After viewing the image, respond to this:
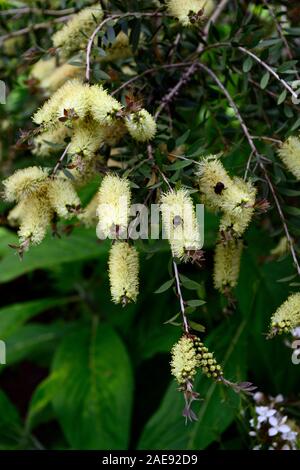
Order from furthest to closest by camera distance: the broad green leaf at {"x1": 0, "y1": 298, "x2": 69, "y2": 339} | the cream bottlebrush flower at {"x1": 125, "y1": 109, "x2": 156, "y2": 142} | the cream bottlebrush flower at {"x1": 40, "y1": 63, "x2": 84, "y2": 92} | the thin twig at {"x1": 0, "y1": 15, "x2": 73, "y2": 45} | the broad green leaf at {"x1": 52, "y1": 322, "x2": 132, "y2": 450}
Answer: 1. the broad green leaf at {"x1": 0, "y1": 298, "x2": 69, "y2": 339}
2. the broad green leaf at {"x1": 52, "y1": 322, "x2": 132, "y2": 450}
3. the thin twig at {"x1": 0, "y1": 15, "x2": 73, "y2": 45}
4. the cream bottlebrush flower at {"x1": 40, "y1": 63, "x2": 84, "y2": 92}
5. the cream bottlebrush flower at {"x1": 125, "y1": 109, "x2": 156, "y2": 142}

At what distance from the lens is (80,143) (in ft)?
2.98

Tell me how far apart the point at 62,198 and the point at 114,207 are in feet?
0.44

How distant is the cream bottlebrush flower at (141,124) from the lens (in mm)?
905

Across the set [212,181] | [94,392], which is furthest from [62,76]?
[94,392]

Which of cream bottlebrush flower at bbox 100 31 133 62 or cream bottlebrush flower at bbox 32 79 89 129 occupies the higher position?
cream bottlebrush flower at bbox 32 79 89 129

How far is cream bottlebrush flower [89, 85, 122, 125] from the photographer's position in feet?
2.89

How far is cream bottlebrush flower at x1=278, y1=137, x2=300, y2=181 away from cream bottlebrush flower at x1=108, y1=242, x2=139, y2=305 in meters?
0.26

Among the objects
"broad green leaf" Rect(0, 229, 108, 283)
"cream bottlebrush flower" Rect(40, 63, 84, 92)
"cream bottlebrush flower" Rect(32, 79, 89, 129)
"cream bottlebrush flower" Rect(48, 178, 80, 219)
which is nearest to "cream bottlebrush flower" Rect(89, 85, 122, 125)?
"cream bottlebrush flower" Rect(32, 79, 89, 129)

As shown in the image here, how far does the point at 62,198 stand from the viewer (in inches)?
37.0

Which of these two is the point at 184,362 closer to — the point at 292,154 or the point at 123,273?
the point at 123,273

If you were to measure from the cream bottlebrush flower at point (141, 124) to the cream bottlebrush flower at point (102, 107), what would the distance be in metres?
0.02

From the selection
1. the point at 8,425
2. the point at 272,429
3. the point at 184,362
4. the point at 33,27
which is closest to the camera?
the point at 184,362

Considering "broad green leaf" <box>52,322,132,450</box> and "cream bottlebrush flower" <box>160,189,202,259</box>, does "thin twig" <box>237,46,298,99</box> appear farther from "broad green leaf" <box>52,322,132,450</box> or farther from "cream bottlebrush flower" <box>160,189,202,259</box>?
"broad green leaf" <box>52,322,132,450</box>

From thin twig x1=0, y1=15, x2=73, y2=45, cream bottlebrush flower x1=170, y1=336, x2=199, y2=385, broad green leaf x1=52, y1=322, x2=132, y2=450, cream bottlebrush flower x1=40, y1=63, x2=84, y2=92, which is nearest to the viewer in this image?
cream bottlebrush flower x1=170, y1=336, x2=199, y2=385
